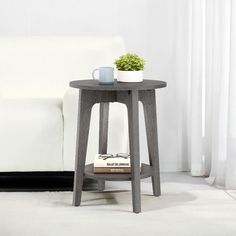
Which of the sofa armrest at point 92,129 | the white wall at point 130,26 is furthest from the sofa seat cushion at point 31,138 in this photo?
the white wall at point 130,26

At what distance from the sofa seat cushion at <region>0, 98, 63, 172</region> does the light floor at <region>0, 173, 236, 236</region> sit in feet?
0.54

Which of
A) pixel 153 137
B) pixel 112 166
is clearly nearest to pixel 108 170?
pixel 112 166

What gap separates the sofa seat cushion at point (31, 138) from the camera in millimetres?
3598

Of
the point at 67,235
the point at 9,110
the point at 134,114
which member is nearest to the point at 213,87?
the point at 134,114

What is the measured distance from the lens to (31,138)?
3.62 meters

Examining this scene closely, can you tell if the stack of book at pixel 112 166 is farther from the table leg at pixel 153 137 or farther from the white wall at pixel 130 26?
the white wall at pixel 130 26

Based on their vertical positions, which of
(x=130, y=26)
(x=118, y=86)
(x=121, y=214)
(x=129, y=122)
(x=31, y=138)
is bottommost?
(x=121, y=214)

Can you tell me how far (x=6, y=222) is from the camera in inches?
119

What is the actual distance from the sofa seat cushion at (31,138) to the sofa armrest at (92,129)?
0.12 feet

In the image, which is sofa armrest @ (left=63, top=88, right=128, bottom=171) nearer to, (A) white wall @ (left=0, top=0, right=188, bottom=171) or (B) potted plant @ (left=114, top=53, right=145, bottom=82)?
(B) potted plant @ (left=114, top=53, right=145, bottom=82)

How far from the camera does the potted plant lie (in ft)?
11.0

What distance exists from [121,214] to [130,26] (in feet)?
5.49

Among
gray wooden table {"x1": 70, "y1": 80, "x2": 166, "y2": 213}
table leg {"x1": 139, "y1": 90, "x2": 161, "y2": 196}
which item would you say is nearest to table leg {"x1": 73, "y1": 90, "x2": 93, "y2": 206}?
gray wooden table {"x1": 70, "y1": 80, "x2": 166, "y2": 213}

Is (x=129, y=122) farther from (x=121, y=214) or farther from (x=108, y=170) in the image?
(x=121, y=214)
